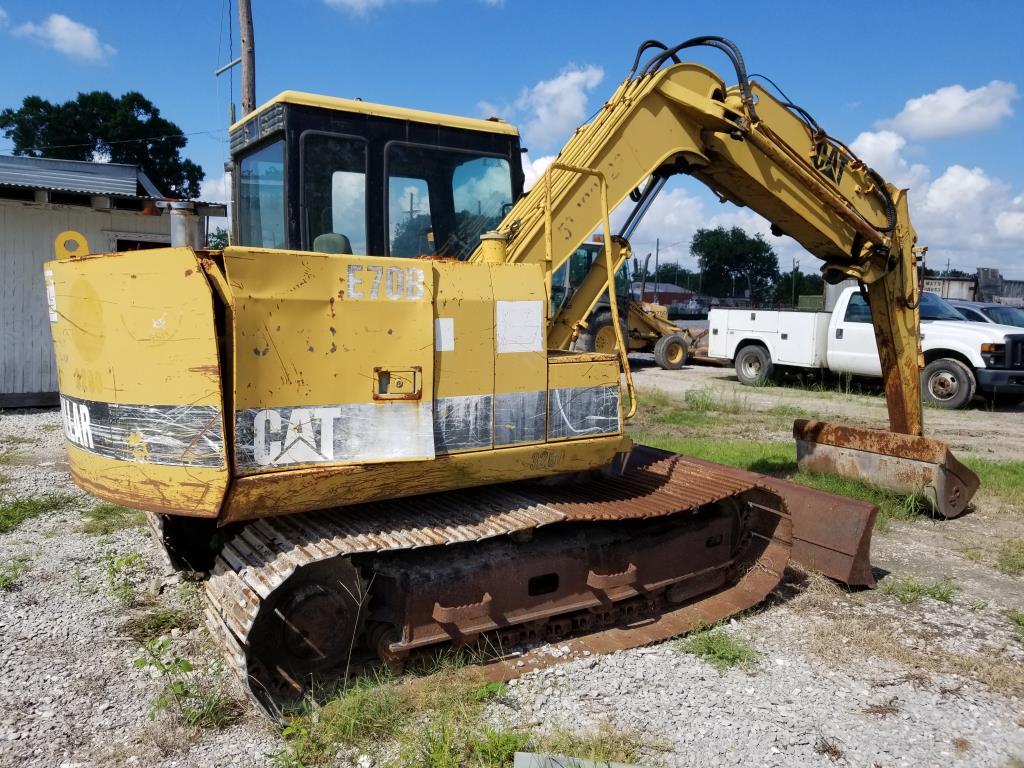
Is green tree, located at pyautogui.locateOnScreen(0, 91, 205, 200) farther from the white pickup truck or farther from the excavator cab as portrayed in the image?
the excavator cab

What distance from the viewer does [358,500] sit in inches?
142

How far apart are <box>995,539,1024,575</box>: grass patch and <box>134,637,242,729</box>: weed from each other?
17.0 ft

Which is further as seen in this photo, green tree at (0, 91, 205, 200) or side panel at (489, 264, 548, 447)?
green tree at (0, 91, 205, 200)

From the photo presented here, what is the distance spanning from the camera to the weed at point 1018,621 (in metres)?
4.44

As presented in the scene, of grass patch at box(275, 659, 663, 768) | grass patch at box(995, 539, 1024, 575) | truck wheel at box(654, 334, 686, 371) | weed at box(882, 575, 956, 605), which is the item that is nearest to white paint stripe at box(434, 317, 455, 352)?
grass patch at box(275, 659, 663, 768)

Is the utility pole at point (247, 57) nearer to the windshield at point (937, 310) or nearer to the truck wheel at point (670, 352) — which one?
the truck wheel at point (670, 352)

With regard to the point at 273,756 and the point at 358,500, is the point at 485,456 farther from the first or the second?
the point at 273,756

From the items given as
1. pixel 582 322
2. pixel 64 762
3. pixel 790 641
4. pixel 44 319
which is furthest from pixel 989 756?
pixel 44 319

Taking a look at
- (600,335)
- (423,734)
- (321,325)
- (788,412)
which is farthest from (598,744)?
(600,335)

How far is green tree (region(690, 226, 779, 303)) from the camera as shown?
74938mm

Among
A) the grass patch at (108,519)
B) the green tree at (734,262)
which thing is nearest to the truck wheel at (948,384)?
the grass patch at (108,519)

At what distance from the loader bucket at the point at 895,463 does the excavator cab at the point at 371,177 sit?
13.5ft

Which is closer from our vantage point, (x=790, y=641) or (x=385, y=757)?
(x=385, y=757)

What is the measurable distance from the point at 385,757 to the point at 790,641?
2.41 m
